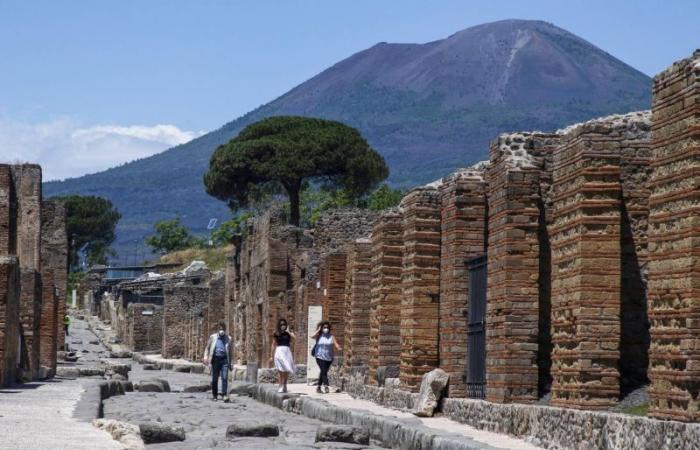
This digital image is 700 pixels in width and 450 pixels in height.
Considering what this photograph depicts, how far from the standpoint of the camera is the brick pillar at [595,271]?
13242mm

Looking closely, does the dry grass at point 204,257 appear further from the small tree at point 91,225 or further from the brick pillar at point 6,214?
the brick pillar at point 6,214

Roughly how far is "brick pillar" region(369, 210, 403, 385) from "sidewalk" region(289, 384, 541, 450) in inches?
30.7

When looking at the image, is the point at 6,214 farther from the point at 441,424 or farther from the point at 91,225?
the point at 91,225

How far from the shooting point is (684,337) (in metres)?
10.8

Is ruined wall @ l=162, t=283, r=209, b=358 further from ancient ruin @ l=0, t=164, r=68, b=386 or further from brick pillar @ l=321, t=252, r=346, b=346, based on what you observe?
brick pillar @ l=321, t=252, r=346, b=346

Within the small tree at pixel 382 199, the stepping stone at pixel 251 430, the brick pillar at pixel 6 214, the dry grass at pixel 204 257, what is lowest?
the stepping stone at pixel 251 430

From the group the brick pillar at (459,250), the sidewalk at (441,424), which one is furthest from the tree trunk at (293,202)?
the brick pillar at (459,250)

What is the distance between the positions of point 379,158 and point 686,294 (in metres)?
66.0

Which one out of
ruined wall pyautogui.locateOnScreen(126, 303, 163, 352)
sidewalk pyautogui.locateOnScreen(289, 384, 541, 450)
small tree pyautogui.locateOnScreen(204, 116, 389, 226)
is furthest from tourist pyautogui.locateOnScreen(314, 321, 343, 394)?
small tree pyautogui.locateOnScreen(204, 116, 389, 226)

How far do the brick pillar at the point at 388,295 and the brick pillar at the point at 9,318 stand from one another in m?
5.74

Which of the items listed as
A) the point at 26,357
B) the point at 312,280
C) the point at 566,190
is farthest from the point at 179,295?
the point at 566,190

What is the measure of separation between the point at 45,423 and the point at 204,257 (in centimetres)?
8267

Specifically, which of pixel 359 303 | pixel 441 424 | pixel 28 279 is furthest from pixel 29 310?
pixel 441 424

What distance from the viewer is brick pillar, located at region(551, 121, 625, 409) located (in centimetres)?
1324
